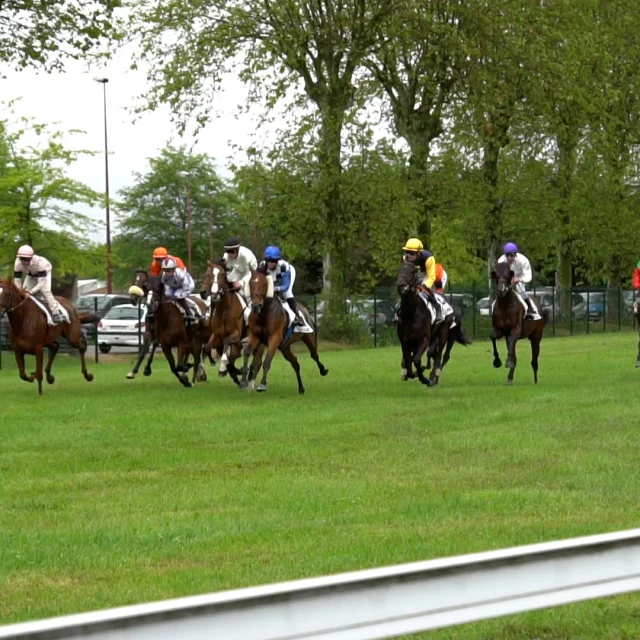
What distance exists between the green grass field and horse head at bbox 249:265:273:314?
1.51 m

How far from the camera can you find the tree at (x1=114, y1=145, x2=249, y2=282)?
8900 cm

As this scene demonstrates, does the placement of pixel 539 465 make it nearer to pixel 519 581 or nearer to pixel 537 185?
pixel 519 581

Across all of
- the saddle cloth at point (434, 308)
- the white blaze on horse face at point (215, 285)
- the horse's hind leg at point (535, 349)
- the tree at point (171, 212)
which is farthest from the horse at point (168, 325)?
the tree at point (171, 212)

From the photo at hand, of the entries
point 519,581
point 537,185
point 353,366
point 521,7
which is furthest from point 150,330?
point 537,185

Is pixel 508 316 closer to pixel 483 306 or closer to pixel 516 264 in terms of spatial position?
pixel 516 264

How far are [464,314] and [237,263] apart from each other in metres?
33.0

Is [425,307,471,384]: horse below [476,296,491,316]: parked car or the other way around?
the other way around

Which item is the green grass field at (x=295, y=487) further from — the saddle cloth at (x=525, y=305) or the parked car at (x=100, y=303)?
the parked car at (x=100, y=303)

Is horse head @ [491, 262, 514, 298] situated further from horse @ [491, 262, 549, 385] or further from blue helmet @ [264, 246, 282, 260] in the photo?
blue helmet @ [264, 246, 282, 260]

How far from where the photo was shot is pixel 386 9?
150 ft

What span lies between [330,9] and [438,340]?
23.6 metres

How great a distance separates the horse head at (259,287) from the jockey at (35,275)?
364 cm

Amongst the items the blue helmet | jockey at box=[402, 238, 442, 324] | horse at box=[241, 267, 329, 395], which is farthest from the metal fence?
the blue helmet

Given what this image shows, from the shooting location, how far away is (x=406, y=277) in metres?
23.5
